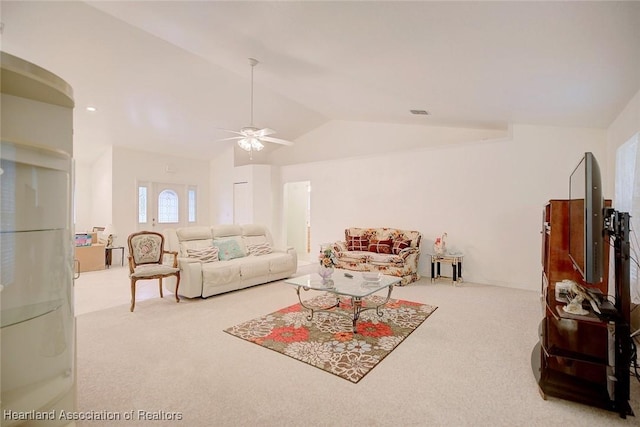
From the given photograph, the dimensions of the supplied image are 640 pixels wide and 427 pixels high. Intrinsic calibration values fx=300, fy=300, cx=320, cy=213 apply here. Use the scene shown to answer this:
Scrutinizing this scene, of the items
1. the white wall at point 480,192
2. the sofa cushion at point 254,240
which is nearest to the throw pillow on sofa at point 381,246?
the white wall at point 480,192

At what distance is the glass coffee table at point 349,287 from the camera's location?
3.16 metres

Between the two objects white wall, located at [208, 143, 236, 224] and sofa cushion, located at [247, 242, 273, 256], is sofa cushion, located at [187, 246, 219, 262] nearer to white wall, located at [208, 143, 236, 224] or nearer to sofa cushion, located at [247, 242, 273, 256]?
sofa cushion, located at [247, 242, 273, 256]

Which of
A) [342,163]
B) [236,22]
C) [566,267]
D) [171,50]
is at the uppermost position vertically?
[171,50]

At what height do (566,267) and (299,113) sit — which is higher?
(299,113)

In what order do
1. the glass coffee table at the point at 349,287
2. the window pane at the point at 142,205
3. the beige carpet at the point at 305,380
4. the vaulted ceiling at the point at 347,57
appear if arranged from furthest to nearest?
the window pane at the point at 142,205 → the glass coffee table at the point at 349,287 → the vaulted ceiling at the point at 347,57 → the beige carpet at the point at 305,380

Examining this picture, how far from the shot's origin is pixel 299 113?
22.3 feet

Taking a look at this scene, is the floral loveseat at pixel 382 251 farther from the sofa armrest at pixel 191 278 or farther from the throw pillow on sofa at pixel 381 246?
the sofa armrest at pixel 191 278

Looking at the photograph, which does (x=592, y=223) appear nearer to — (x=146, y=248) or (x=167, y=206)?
(x=146, y=248)

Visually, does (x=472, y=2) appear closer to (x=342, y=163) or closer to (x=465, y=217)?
(x=465, y=217)

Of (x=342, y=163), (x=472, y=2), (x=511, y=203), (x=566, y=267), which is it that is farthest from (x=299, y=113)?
(x=566, y=267)

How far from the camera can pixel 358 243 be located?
6.14m

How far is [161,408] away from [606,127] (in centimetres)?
A: 600

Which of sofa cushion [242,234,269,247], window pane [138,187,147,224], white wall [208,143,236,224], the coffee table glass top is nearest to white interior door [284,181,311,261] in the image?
white wall [208,143,236,224]

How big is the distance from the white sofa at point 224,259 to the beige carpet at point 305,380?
0.72 m
